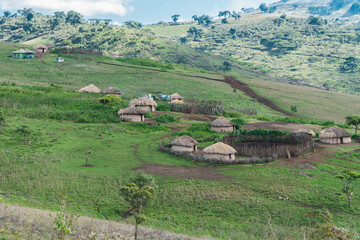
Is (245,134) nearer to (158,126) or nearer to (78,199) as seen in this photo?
(158,126)

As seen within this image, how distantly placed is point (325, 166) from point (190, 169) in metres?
12.6

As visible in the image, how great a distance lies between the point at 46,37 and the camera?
169625mm

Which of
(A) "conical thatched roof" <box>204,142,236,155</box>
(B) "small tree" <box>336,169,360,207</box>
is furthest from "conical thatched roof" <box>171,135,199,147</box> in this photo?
(B) "small tree" <box>336,169,360,207</box>

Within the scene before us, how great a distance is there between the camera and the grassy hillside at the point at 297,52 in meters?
127

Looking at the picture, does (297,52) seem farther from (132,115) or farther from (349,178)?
(349,178)

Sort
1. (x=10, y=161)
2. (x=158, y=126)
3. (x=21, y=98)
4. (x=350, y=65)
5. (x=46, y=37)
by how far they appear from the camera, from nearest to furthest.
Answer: (x=10, y=161) < (x=158, y=126) < (x=21, y=98) < (x=350, y=65) < (x=46, y=37)

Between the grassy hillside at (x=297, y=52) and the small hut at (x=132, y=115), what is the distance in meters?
80.7

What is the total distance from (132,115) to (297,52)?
124163 mm

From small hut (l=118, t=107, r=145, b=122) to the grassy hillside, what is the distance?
265 feet

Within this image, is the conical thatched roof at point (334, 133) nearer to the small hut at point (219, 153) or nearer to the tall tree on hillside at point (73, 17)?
the small hut at point (219, 153)

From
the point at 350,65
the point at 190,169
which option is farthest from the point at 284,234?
the point at 350,65

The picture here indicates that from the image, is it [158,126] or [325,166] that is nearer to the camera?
[325,166]

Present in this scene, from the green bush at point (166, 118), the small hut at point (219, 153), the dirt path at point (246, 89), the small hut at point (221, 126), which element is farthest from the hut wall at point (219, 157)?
the dirt path at point (246, 89)

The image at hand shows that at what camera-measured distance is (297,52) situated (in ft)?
524
